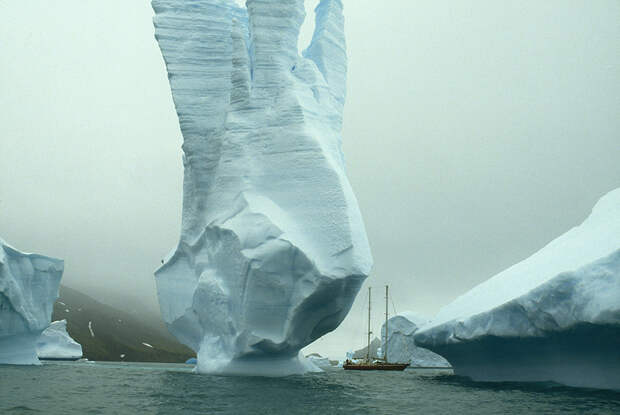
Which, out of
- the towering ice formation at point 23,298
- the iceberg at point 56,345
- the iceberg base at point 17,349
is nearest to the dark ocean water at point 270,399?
the towering ice formation at point 23,298

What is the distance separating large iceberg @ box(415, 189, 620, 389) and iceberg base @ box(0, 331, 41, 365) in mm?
13224

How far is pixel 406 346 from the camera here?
112 feet

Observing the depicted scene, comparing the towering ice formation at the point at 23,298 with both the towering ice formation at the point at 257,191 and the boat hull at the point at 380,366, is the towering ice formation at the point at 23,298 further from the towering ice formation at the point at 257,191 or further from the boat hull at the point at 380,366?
the boat hull at the point at 380,366

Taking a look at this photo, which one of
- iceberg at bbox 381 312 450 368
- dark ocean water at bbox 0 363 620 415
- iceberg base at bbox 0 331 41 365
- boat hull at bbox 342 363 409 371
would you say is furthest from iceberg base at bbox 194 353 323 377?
iceberg at bbox 381 312 450 368

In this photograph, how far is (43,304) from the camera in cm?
2111

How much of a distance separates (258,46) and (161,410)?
10.8 metres

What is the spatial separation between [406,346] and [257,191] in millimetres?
21166

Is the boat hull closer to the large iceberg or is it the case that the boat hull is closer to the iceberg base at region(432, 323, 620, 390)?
the large iceberg

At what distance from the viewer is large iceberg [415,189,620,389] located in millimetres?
11281

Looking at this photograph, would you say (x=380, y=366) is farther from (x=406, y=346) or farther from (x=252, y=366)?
(x=252, y=366)

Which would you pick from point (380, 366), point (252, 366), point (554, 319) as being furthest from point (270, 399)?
point (380, 366)

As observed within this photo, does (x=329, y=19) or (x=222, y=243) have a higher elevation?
(x=329, y=19)

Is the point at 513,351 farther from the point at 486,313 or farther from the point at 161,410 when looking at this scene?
the point at 161,410

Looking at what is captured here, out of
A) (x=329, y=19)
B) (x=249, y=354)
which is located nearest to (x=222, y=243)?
(x=249, y=354)
